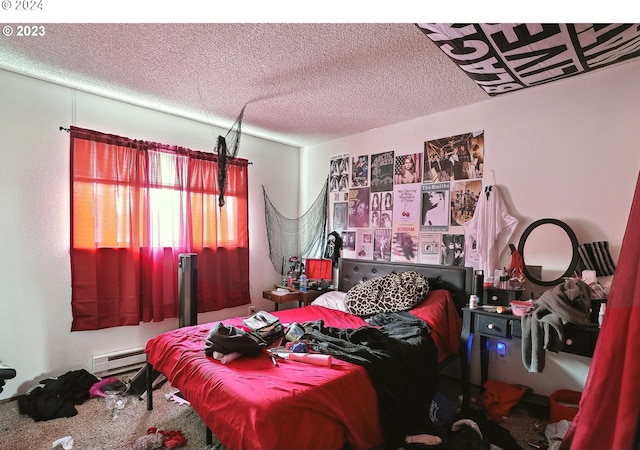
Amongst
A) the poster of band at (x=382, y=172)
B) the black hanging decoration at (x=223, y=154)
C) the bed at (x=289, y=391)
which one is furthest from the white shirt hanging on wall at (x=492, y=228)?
the black hanging decoration at (x=223, y=154)

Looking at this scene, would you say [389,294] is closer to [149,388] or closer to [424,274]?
[424,274]

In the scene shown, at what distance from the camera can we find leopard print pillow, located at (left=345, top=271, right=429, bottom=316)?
266cm

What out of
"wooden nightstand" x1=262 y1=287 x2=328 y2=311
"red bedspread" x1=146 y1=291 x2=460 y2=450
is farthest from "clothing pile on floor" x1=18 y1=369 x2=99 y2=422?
"wooden nightstand" x1=262 y1=287 x2=328 y2=311

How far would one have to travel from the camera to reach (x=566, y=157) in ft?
7.70

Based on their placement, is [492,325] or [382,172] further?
[382,172]

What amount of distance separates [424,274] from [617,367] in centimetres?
195

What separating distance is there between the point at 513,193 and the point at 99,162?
368 centimetres

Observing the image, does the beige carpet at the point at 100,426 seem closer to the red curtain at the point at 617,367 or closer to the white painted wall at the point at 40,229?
the white painted wall at the point at 40,229

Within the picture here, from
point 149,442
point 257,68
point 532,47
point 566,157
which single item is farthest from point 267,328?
point 566,157

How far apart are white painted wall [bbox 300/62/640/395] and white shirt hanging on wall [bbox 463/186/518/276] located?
0.25 ft

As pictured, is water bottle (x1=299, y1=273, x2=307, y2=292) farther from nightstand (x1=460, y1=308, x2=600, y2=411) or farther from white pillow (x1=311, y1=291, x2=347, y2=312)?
nightstand (x1=460, y1=308, x2=600, y2=411)

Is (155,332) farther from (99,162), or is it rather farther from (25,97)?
(25,97)

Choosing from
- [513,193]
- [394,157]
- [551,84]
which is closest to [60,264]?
[394,157]
